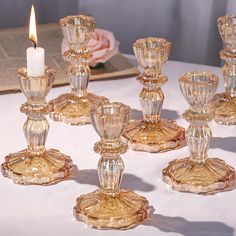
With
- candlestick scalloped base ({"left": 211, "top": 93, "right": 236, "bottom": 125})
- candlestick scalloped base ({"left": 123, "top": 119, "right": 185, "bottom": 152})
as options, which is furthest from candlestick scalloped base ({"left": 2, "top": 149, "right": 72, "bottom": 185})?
candlestick scalloped base ({"left": 211, "top": 93, "right": 236, "bottom": 125})

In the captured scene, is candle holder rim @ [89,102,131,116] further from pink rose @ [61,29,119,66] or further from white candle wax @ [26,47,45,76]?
pink rose @ [61,29,119,66]

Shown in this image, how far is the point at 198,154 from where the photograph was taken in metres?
1.14

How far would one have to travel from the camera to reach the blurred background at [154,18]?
209cm

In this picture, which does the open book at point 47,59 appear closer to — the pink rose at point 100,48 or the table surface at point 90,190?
the pink rose at point 100,48

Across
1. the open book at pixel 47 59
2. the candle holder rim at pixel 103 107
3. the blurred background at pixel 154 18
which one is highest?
the candle holder rim at pixel 103 107

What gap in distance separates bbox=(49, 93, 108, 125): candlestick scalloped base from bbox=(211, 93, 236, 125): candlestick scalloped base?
174mm

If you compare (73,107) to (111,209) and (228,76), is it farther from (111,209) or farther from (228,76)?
(111,209)

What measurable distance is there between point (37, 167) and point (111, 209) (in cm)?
16

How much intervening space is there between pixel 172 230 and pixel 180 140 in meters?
0.27

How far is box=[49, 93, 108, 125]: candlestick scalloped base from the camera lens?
1339 mm

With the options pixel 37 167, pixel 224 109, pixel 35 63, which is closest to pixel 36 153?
pixel 37 167

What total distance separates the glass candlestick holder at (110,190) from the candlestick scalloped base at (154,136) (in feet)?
0.60

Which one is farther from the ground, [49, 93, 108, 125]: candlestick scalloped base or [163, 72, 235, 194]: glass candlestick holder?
[163, 72, 235, 194]: glass candlestick holder

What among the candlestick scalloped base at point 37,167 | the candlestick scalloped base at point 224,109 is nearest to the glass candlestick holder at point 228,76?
the candlestick scalloped base at point 224,109
